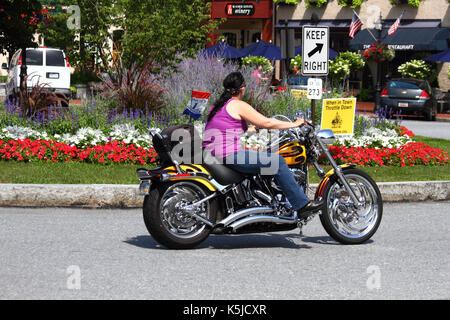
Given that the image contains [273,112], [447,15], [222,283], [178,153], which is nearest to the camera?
[222,283]

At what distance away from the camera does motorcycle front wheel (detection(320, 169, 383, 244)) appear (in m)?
7.34

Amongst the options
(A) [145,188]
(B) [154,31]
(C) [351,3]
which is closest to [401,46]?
(C) [351,3]

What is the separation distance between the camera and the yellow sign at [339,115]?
12.3m

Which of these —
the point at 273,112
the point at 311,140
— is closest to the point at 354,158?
the point at 273,112

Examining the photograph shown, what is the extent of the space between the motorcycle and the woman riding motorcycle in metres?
0.12

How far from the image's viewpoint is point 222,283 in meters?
5.85

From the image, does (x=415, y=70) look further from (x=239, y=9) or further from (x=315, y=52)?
(x=315, y=52)

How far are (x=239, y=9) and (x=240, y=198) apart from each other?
1500 inches

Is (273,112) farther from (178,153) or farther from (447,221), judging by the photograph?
(178,153)

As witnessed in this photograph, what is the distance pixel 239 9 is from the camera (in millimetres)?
44219

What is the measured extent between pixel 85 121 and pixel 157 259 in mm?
6925

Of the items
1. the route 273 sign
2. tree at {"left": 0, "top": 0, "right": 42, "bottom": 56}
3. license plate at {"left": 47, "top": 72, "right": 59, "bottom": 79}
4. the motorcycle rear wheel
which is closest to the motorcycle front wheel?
the motorcycle rear wheel

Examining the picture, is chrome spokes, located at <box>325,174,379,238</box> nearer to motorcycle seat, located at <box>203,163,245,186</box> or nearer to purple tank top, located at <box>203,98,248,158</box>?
motorcycle seat, located at <box>203,163,245,186</box>

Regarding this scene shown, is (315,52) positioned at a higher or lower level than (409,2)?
lower
